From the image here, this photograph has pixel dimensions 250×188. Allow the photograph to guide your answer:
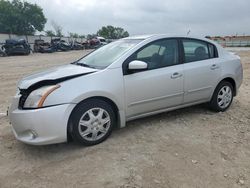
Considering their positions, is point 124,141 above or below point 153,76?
below

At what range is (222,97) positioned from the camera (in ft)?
17.6

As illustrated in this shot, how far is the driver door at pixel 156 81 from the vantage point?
4.25 m

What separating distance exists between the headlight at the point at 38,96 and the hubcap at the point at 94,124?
1.78 feet

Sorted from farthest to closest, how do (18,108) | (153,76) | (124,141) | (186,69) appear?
(186,69) → (153,76) → (124,141) → (18,108)

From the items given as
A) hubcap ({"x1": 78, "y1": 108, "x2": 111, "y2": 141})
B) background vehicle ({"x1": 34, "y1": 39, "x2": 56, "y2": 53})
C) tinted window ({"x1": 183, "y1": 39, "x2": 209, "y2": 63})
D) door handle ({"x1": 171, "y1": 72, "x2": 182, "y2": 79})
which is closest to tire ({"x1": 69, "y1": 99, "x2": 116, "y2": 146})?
hubcap ({"x1": 78, "y1": 108, "x2": 111, "y2": 141})

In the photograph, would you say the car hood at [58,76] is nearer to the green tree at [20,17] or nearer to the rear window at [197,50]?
the rear window at [197,50]

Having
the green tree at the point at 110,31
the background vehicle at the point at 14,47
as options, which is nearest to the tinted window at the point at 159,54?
the background vehicle at the point at 14,47

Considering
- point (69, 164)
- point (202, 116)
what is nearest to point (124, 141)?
point (69, 164)

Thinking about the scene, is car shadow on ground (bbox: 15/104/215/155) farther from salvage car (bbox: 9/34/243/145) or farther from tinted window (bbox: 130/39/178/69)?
tinted window (bbox: 130/39/178/69)

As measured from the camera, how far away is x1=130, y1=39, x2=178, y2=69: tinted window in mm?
4484

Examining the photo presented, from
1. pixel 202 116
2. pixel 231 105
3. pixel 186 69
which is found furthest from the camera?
pixel 231 105

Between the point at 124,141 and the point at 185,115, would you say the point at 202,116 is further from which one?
the point at 124,141

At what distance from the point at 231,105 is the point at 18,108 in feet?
13.7

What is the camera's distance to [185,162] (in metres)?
3.52
